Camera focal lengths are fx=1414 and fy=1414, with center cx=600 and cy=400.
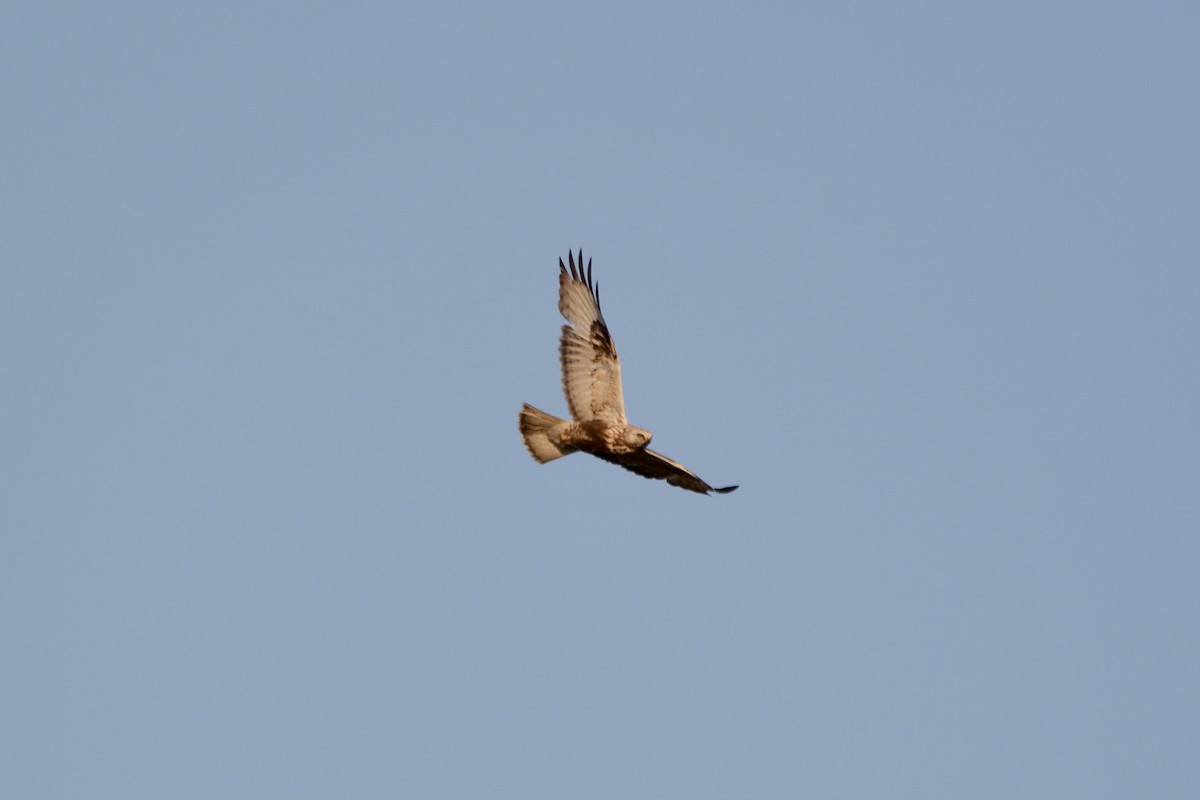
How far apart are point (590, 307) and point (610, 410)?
3.95 feet

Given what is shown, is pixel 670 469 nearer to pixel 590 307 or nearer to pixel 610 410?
pixel 610 410

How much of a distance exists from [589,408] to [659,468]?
105 cm

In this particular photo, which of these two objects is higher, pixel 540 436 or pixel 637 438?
pixel 540 436

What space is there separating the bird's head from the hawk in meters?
0.02

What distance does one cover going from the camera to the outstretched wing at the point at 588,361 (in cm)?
1572

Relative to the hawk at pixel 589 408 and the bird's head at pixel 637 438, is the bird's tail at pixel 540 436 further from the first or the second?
the bird's head at pixel 637 438

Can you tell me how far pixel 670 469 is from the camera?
15.9 metres

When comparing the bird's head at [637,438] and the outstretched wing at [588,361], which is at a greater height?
the outstretched wing at [588,361]

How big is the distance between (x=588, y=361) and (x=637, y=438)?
1154 mm

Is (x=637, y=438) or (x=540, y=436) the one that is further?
(x=540, y=436)

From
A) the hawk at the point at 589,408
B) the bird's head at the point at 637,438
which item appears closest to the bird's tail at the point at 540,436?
the hawk at the point at 589,408

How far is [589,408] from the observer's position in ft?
51.9

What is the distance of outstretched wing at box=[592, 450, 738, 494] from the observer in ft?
51.1

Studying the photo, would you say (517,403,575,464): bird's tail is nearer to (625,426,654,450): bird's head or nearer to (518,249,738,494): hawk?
(518,249,738,494): hawk
